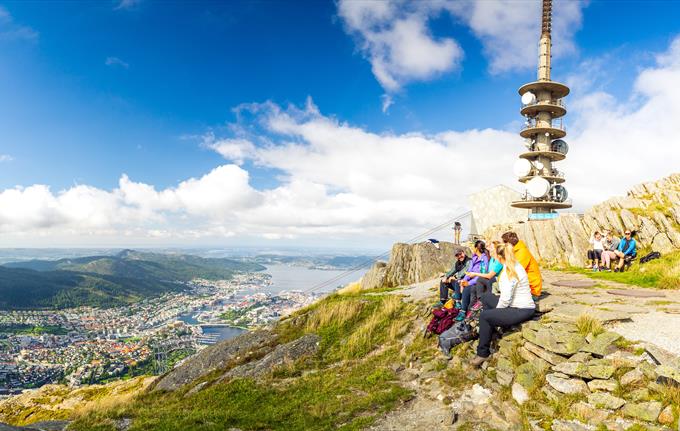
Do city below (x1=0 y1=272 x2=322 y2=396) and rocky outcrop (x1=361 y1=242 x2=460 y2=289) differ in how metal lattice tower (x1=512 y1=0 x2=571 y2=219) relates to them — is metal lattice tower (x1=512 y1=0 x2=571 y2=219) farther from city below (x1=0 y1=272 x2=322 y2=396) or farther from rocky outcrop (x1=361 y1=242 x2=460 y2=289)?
city below (x1=0 y1=272 x2=322 y2=396)

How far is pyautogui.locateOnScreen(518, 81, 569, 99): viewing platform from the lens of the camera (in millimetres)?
36219

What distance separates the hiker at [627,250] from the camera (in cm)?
1608

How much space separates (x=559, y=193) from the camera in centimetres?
3584

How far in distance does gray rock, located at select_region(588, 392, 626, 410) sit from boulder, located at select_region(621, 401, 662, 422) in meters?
0.09

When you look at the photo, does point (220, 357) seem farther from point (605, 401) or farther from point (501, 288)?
point (605, 401)

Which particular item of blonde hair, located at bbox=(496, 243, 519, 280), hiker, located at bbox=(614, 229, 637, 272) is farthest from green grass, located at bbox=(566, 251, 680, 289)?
blonde hair, located at bbox=(496, 243, 519, 280)

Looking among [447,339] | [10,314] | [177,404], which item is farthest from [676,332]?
[10,314]

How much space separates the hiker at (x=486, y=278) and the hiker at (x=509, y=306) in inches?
69.0

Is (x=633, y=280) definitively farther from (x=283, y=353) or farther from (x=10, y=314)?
(x=10, y=314)

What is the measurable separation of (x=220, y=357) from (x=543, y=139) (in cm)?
3778

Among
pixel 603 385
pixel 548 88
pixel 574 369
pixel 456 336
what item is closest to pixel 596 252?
pixel 456 336

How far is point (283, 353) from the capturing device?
12133 mm

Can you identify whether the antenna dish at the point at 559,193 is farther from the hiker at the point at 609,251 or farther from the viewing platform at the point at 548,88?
the hiker at the point at 609,251

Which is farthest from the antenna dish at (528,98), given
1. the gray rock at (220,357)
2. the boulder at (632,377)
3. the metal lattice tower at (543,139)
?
the boulder at (632,377)
